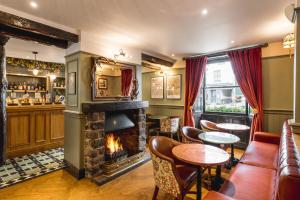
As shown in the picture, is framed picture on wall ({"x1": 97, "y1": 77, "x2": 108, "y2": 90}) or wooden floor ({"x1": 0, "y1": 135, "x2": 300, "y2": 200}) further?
Answer: framed picture on wall ({"x1": 97, "y1": 77, "x2": 108, "y2": 90})

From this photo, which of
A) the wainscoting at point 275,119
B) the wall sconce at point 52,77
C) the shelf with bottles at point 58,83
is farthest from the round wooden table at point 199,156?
the shelf with bottles at point 58,83

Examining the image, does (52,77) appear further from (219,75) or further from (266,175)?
(266,175)

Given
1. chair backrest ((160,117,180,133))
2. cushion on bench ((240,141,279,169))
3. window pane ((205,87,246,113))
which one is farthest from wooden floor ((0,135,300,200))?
window pane ((205,87,246,113))

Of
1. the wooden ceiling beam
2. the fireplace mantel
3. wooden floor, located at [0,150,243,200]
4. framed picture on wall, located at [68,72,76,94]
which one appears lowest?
wooden floor, located at [0,150,243,200]

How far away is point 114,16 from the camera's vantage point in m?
Result: 2.42

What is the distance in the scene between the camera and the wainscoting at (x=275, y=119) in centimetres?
365

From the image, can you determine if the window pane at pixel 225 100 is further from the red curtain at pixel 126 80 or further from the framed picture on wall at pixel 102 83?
the framed picture on wall at pixel 102 83

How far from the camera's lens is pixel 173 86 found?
5434 mm

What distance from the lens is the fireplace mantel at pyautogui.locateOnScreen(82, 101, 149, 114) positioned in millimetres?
2822

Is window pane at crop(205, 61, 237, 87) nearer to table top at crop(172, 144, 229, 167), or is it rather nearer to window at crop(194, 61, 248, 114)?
window at crop(194, 61, 248, 114)

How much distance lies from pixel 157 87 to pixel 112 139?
2.86m

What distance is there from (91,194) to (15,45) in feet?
12.7

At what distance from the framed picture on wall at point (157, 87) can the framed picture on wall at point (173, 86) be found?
25cm

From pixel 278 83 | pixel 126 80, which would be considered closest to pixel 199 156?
pixel 126 80
